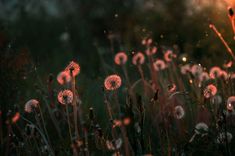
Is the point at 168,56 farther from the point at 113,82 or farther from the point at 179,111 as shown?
the point at 113,82

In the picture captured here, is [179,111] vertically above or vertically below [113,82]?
below

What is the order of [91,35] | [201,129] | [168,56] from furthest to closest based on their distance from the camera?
[91,35] → [168,56] → [201,129]

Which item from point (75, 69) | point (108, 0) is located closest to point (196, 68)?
point (75, 69)

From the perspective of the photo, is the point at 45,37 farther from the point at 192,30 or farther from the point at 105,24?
the point at 192,30

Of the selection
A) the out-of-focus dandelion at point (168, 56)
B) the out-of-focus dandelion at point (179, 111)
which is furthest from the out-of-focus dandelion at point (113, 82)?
the out-of-focus dandelion at point (168, 56)

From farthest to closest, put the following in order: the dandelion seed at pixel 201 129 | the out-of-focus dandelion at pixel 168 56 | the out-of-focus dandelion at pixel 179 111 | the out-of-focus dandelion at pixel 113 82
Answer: the out-of-focus dandelion at pixel 168 56 < the out-of-focus dandelion at pixel 179 111 < the dandelion seed at pixel 201 129 < the out-of-focus dandelion at pixel 113 82

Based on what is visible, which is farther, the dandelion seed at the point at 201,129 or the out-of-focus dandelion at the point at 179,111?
the out-of-focus dandelion at the point at 179,111

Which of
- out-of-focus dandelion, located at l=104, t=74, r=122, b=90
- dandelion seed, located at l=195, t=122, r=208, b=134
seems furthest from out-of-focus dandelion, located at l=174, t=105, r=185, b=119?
out-of-focus dandelion, located at l=104, t=74, r=122, b=90

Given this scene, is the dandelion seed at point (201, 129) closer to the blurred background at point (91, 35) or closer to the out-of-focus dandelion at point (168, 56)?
the blurred background at point (91, 35)

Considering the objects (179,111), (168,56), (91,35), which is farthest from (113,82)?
(91,35)
